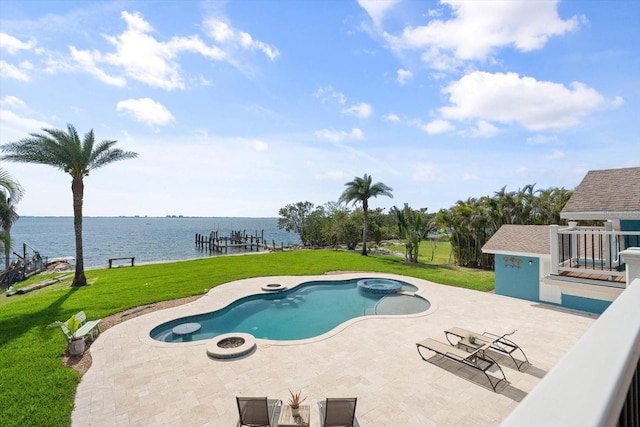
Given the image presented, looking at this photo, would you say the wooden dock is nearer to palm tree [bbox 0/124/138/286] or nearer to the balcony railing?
palm tree [bbox 0/124/138/286]

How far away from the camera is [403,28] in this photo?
1286 cm

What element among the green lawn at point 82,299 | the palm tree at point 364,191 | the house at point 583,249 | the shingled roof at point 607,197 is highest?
the palm tree at point 364,191

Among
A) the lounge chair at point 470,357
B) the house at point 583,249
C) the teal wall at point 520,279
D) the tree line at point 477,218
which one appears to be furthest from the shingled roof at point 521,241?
the lounge chair at point 470,357

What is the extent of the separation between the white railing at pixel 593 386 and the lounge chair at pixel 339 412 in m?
5.45

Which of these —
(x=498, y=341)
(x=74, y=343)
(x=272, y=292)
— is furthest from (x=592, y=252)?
(x=74, y=343)

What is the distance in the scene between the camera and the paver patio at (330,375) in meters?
7.03

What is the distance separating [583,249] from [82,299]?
23.0m

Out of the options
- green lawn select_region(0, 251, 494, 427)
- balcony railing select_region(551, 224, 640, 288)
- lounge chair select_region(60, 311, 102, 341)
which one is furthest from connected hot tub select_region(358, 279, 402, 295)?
lounge chair select_region(60, 311, 102, 341)

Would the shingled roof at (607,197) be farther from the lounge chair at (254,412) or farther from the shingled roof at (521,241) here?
the lounge chair at (254,412)

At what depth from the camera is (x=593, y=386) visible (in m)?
1.12

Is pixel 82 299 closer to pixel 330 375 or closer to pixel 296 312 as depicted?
pixel 296 312

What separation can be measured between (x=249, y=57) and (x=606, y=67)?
1519 centimetres

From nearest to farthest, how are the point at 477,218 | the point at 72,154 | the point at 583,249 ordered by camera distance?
the point at 583,249 → the point at 72,154 → the point at 477,218

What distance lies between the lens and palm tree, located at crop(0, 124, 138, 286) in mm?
17109
